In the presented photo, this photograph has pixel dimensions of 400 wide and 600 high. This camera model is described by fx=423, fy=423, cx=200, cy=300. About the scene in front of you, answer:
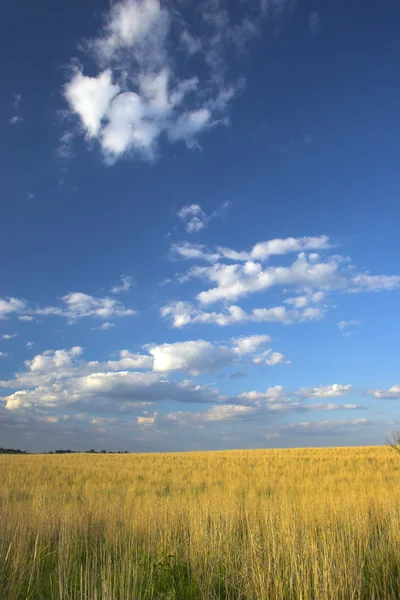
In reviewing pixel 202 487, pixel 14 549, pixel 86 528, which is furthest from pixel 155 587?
pixel 202 487

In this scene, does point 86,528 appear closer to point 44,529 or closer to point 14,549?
point 44,529

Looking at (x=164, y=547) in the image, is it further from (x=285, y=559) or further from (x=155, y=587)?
(x=285, y=559)

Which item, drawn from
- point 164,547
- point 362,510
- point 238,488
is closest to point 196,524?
point 164,547

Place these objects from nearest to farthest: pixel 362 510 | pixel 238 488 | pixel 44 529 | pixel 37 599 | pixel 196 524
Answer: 1. pixel 37 599
2. pixel 196 524
3. pixel 44 529
4. pixel 362 510
5. pixel 238 488

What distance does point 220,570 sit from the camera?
220 inches

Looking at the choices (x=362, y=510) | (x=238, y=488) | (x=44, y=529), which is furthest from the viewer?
(x=238, y=488)

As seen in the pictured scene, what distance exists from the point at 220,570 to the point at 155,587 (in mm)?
997

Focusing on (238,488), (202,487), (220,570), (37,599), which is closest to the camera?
(37,599)

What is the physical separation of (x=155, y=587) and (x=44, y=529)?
352 centimetres

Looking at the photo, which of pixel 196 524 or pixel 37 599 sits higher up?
pixel 196 524

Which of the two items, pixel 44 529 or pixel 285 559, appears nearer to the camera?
pixel 285 559

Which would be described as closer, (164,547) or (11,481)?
(164,547)

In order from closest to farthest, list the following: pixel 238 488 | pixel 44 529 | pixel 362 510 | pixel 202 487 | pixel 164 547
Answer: pixel 164 547 < pixel 44 529 < pixel 362 510 < pixel 238 488 < pixel 202 487

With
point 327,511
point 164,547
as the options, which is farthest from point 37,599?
point 327,511
